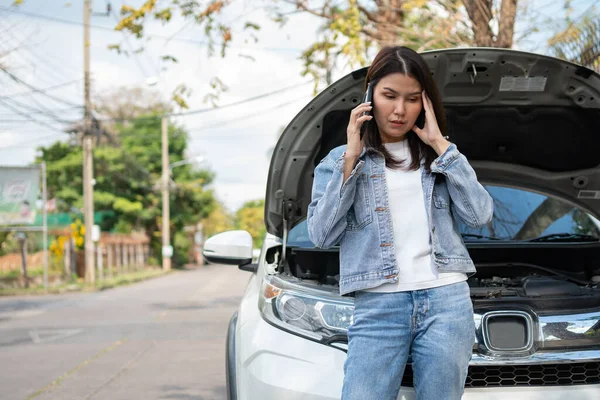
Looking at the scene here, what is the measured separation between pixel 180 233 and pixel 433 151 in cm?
5473

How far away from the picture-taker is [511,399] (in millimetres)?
2566

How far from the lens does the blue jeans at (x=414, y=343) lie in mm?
2201

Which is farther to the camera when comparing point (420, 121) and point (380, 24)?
point (380, 24)

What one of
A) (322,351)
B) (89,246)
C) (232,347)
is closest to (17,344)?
(232,347)

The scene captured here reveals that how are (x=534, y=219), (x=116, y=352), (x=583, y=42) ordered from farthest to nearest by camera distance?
(x=116, y=352)
(x=583, y=42)
(x=534, y=219)

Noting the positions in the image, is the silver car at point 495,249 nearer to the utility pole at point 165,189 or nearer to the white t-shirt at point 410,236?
the white t-shirt at point 410,236

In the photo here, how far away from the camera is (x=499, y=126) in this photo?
3834mm

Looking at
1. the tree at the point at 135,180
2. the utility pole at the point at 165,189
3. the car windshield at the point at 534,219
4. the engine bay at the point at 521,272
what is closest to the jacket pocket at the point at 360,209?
the engine bay at the point at 521,272

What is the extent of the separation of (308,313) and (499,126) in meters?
1.58

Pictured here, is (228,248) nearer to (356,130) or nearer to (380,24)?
(356,130)

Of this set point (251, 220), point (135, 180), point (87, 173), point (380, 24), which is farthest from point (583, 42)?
point (251, 220)

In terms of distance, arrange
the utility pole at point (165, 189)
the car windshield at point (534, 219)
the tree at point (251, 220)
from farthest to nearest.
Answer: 1. the tree at point (251, 220)
2. the utility pole at point (165, 189)
3. the car windshield at point (534, 219)

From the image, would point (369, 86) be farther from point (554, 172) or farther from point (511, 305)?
point (554, 172)

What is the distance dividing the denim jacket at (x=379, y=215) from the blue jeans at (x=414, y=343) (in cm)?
8
